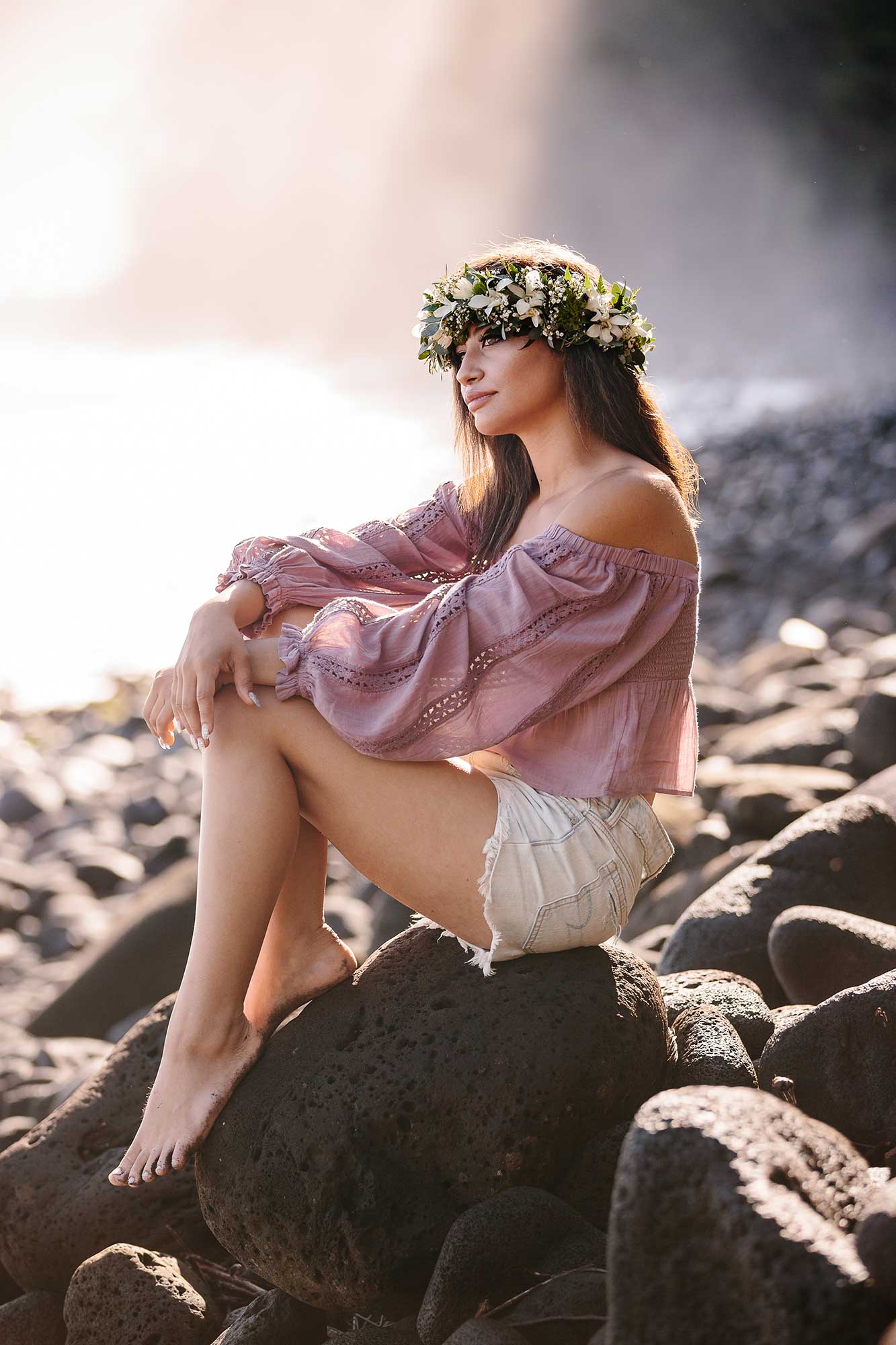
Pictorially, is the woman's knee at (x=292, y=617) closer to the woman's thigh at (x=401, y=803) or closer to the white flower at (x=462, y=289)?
the woman's thigh at (x=401, y=803)

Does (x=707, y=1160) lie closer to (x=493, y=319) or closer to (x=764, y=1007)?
(x=764, y=1007)

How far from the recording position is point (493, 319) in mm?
2951

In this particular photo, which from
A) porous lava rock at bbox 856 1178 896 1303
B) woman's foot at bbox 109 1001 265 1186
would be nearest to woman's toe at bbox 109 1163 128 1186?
woman's foot at bbox 109 1001 265 1186

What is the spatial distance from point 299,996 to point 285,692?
0.76 metres

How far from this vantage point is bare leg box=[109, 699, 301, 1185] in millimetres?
2514

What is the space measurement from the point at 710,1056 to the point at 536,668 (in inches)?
38.2

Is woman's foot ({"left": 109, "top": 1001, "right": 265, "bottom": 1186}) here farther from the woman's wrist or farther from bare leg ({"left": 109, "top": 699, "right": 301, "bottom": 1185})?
the woman's wrist

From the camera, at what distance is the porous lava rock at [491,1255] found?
2.16 meters

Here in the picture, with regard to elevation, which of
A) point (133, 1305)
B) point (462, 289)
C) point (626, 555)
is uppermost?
point (462, 289)

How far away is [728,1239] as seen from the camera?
160 cm

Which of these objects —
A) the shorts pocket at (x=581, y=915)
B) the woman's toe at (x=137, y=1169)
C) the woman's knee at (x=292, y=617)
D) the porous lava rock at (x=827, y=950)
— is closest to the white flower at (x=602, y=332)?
the woman's knee at (x=292, y=617)

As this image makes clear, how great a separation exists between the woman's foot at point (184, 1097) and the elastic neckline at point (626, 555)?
1.26 meters

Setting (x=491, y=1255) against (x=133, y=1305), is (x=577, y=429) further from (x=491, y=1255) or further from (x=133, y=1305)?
(x=133, y=1305)

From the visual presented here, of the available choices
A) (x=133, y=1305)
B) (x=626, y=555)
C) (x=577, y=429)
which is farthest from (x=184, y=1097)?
(x=577, y=429)
